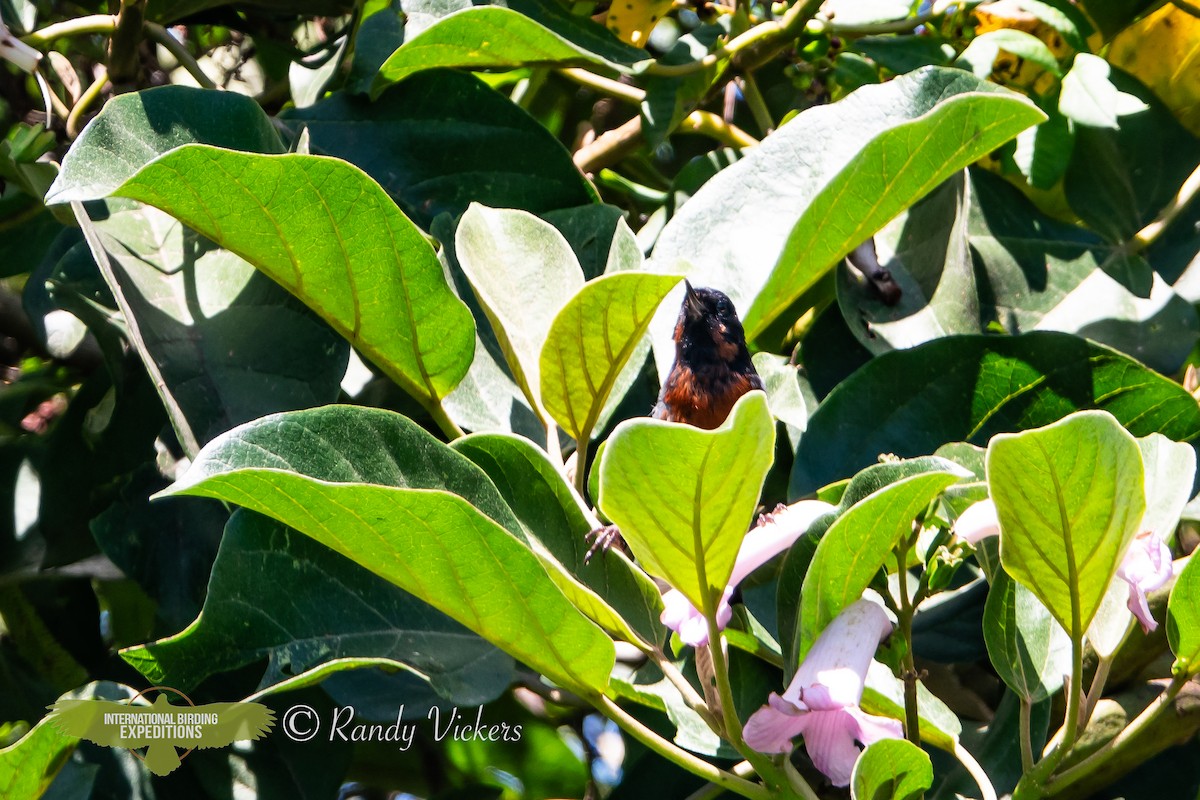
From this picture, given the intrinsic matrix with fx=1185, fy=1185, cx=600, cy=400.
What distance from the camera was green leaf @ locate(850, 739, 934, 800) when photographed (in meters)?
0.95

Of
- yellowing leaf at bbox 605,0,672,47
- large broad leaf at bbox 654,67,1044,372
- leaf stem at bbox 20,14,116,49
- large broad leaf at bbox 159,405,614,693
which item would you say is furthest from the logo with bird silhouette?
yellowing leaf at bbox 605,0,672,47

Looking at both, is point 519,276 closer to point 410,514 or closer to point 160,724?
point 410,514

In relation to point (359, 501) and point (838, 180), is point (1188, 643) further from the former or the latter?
point (359, 501)

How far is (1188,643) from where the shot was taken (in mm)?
1050

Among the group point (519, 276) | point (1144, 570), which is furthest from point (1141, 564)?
Answer: point (519, 276)

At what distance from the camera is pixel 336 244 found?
4.07 feet

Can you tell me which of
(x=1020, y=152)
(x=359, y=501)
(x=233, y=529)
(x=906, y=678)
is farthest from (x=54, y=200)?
(x=1020, y=152)

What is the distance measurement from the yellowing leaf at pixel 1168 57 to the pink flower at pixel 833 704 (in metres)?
1.22

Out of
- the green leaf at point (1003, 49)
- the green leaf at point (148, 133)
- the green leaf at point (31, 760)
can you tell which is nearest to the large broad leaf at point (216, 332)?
the green leaf at point (148, 133)

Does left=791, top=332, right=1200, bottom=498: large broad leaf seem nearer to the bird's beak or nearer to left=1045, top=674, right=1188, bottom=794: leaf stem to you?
left=1045, top=674, right=1188, bottom=794: leaf stem

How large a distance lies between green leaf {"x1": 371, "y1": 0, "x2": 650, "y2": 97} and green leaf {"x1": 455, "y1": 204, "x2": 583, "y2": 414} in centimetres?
33

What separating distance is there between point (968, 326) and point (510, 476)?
0.77 m

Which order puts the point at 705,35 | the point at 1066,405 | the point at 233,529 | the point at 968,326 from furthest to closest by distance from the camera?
the point at 705,35, the point at 968,326, the point at 1066,405, the point at 233,529
